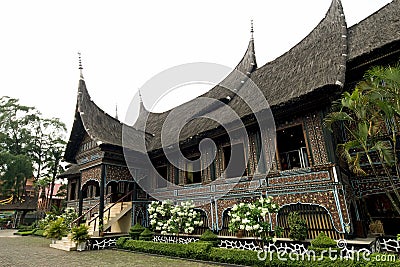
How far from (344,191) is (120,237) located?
8349 mm

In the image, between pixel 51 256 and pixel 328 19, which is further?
pixel 328 19

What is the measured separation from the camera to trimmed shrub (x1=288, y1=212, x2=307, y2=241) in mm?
6867

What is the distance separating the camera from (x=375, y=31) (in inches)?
345

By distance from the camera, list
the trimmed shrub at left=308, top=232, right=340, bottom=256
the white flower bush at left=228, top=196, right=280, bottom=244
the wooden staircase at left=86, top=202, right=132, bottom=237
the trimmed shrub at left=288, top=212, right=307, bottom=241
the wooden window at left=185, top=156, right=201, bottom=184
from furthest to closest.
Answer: the wooden window at left=185, top=156, right=201, bottom=184, the wooden staircase at left=86, top=202, right=132, bottom=237, the white flower bush at left=228, top=196, right=280, bottom=244, the trimmed shrub at left=288, top=212, right=307, bottom=241, the trimmed shrub at left=308, top=232, right=340, bottom=256

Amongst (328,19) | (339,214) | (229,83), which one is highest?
(328,19)

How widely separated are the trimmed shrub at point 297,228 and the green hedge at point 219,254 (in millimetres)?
1007

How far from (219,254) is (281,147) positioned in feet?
19.6

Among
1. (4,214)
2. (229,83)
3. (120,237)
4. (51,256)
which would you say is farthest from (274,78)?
(4,214)

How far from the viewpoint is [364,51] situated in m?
8.01

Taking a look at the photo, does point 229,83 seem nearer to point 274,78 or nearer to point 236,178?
point 274,78

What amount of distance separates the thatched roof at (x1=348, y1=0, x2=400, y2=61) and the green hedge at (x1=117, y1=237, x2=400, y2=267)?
6.01 metres

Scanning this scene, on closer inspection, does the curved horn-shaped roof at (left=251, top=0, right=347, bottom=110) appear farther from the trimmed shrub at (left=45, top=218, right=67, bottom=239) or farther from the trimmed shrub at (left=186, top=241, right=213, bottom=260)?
the trimmed shrub at (left=45, top=218, right=67, bottom=239)

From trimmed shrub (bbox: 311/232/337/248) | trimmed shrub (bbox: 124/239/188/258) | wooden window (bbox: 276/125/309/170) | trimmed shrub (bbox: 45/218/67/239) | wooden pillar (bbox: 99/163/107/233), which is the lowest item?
trimmed shrub (bbox: 124/239/188/258)

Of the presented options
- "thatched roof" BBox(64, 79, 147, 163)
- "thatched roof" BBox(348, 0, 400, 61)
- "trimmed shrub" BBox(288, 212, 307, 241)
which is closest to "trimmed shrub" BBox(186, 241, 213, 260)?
"trimmed shrub" BBox(288, 212, 307, 241)
